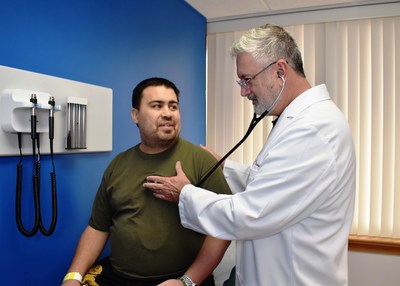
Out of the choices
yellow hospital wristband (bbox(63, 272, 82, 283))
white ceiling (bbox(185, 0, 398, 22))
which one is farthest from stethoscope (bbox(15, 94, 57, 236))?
white ceiling (bbox(185, 0, 398, 22))

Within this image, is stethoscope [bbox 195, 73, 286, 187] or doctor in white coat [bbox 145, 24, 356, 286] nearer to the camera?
doctor in white coat [bbox 145, 24, 356, 286]

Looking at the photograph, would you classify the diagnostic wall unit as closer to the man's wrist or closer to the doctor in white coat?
the doctor in white coat

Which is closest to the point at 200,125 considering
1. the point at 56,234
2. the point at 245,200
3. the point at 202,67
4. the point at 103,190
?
the point at 202,67

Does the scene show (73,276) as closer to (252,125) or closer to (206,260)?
(206,260)

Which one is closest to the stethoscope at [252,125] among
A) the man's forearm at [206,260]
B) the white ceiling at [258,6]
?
the man's forearm at [206,260]

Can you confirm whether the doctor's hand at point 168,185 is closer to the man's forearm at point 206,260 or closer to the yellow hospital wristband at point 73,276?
the man's forearm at point 206,260

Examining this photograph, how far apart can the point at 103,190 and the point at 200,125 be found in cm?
128

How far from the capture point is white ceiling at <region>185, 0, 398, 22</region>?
91.8 inches

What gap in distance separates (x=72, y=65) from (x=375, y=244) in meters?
2.06

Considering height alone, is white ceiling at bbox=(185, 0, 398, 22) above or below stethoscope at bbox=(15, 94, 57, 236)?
above

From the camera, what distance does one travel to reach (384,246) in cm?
227

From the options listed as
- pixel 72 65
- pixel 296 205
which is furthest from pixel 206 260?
pixel 72 65

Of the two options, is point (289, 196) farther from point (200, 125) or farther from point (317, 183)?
point (200, 125)

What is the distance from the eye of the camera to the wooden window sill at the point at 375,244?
226 cm
